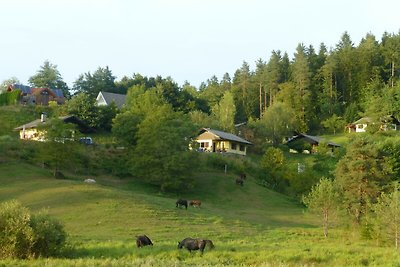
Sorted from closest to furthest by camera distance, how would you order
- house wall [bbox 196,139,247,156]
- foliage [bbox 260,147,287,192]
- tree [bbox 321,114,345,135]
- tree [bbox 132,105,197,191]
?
tree [bbox 132,105,197,191]
foliage [bbox 260,147,287,192]
house wall [bbox 196,139,247,156]
tree [bbox 321,114,345,135]

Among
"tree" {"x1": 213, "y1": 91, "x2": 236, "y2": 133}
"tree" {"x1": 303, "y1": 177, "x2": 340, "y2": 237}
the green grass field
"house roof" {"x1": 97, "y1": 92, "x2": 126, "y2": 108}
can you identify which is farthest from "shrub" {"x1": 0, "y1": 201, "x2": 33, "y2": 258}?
"house roof" {"x1": 97, "y1": 92, "x2": 126, "y2": 108}

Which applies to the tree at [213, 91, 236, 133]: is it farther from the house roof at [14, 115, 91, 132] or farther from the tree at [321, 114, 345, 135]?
the house roof at [14, 115, 91, 132]

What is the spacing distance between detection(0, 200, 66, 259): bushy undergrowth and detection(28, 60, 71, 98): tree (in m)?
98.8

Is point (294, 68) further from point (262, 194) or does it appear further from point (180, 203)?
point (180, 203)

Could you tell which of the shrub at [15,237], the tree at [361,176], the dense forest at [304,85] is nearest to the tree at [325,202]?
the tree at [361,176]

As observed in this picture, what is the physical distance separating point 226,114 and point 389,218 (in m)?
65.9

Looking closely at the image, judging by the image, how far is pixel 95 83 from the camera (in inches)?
4496

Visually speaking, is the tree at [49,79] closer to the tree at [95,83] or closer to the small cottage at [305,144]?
the tree at [95,83]

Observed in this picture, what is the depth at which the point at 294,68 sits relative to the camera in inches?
4820

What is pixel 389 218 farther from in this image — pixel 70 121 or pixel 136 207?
pixel 70 121

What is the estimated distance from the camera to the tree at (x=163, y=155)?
5666 cm

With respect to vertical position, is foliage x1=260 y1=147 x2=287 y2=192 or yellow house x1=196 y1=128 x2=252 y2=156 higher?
yellow house x1=196 y1=128 x2=252 y2=156

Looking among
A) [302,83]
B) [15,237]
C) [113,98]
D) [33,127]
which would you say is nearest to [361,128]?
[302,83]

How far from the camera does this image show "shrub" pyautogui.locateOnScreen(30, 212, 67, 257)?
23.9 m
